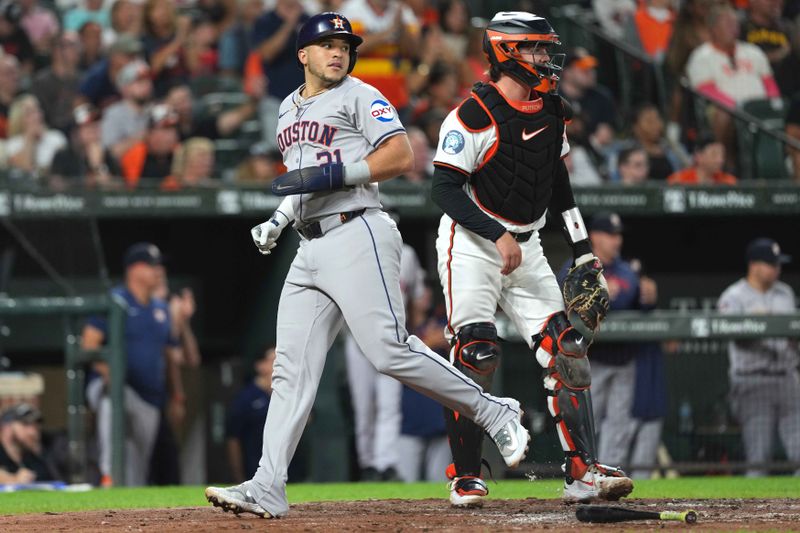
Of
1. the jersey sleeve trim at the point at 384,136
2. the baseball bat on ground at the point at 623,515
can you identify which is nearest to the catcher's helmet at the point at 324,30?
the jersey sleeve trim at the point at 384,136

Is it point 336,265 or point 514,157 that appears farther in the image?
point 514,157

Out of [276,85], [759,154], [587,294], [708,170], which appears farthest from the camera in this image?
[276,85]

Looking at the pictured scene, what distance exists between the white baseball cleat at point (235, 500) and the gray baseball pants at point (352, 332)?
24 millimetres

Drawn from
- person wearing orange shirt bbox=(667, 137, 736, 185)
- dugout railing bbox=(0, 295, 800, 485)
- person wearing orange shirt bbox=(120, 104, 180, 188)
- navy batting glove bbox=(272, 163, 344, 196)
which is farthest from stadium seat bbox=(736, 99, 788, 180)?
navy batting glove bbox=(272, 163, 344, 196)

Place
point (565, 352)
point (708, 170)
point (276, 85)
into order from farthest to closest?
point (276, 85) → point (708, 170) → point (565, 352)

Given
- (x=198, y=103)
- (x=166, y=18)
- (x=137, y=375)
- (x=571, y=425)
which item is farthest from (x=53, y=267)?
(x=571, y=425)

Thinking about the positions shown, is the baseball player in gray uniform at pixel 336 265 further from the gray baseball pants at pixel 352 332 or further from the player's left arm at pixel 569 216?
the player's left arm at pixel 569 216

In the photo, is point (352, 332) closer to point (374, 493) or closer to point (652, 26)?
point (374, 493)

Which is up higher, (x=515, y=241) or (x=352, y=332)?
(x=515, y=241)

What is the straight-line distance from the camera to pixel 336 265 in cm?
472

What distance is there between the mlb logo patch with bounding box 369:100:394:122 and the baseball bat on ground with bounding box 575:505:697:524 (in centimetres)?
151

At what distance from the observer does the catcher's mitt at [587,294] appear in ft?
17.5

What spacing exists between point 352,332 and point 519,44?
4.42 ft

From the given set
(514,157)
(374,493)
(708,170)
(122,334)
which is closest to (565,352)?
(514,157)
